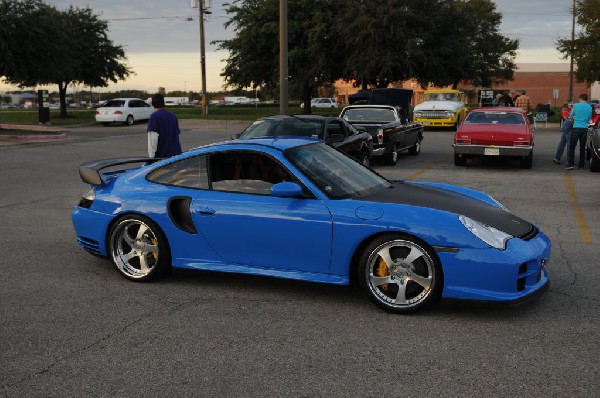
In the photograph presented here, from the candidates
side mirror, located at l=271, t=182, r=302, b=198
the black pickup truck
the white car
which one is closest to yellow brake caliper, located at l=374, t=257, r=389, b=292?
side mirror, located at l=271, t=182, r=302, b=198

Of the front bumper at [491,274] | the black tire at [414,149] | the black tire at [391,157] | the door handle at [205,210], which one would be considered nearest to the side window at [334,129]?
the black tire at [391,157]

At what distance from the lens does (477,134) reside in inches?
604

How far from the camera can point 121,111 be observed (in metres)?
37.7

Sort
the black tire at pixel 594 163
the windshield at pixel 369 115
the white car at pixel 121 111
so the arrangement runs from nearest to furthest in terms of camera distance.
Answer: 1. the black tire at pixel 594 163
2. the windshield at pixel 369 115
3. the white car at pixel 121 111

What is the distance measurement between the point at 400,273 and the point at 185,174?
2145 millimetres

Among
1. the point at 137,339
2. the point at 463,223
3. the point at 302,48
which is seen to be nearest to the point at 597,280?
the point at 463,223

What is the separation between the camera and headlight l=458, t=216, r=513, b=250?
15.6ft

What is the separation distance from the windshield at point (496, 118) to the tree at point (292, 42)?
27564mm

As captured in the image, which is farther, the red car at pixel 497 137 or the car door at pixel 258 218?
the red car at pixel 497 137

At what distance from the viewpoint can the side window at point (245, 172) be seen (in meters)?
5.52

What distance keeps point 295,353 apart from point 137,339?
3.73ft

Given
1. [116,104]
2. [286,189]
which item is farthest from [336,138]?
[116,104]

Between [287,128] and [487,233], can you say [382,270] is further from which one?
[287,128]

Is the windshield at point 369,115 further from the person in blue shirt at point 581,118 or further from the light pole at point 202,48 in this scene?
the light pole at point 202,48
